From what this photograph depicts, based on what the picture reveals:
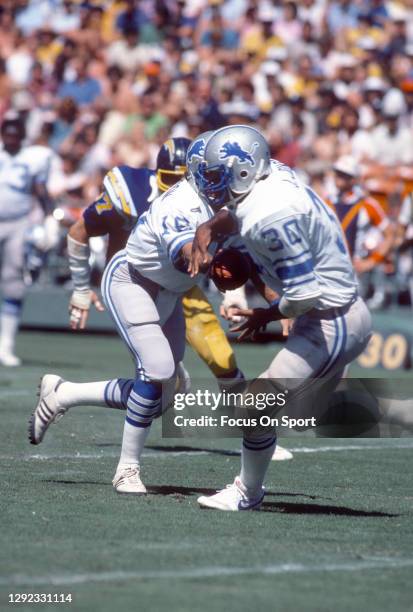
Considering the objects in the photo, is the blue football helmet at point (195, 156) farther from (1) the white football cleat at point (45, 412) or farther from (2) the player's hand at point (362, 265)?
(2) the player's hand at point (362, 265)

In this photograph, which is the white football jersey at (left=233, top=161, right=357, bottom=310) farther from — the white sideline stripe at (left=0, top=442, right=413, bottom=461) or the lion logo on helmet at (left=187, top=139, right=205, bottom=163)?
the white sideline stripe at (left=0, top=442, right=413, bottom=461)

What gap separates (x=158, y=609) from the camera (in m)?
3.73

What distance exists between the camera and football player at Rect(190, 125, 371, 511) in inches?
A: 203

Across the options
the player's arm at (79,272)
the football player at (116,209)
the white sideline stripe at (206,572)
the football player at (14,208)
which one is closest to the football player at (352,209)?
the football player at (116,209)

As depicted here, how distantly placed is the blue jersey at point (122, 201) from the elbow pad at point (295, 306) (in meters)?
1.78

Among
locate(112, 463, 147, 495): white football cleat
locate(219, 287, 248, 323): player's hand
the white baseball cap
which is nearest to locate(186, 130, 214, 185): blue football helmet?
locate(219, 287, 248, 323): player's hand

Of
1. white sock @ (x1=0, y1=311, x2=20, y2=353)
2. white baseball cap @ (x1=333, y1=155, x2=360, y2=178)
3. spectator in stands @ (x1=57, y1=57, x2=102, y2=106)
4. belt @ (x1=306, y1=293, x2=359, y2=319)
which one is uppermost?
belt @ (x1=306, y1=293, x2=359, y2=319)

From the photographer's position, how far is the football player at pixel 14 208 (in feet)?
39.4

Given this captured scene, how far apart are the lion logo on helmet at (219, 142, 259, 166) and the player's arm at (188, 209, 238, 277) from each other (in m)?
0.22

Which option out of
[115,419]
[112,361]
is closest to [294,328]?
[115,419]

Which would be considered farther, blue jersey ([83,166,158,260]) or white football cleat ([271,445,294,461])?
white football cleat ([271,445,294,461])

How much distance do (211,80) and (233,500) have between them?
11949mm

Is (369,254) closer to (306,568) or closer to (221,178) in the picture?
(221,178)

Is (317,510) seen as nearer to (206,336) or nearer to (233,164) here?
(233,164)
